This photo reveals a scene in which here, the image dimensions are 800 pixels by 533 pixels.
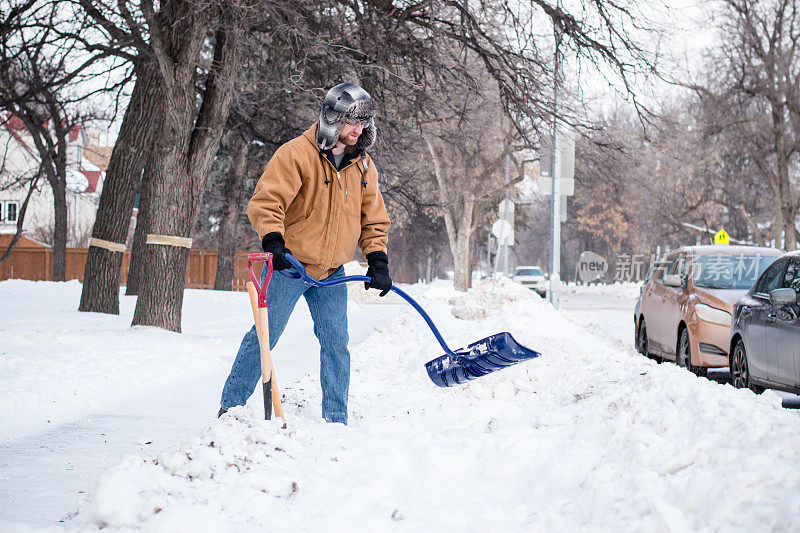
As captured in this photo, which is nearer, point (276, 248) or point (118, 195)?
point (276, 248)

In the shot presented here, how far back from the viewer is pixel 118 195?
1438 centimetres

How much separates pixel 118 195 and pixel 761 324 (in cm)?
1116

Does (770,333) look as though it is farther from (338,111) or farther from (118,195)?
(118,195)

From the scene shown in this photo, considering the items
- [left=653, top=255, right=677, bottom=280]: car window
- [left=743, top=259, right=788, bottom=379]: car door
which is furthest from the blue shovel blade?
[left=653, top=255, right=677, bottom=280]: car window

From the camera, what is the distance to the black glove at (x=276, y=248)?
413 centimetres

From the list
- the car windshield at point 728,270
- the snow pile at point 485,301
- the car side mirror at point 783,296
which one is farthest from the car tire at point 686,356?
the snow pile at point 485,301

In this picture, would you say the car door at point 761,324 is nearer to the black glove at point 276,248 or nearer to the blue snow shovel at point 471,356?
the blue snow shovel at point 471,356

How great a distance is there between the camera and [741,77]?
27.2 metres

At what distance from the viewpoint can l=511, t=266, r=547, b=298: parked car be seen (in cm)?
3934

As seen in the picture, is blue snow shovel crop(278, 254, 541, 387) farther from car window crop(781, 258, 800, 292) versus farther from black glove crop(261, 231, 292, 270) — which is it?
car window crop(781, 258, 800, 292)

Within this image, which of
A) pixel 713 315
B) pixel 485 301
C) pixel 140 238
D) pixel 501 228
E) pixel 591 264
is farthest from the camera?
pixel 591 264

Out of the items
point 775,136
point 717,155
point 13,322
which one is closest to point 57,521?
point 13,322

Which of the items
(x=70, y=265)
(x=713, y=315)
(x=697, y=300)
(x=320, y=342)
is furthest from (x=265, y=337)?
(x=70, y=265)

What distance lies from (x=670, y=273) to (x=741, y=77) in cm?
1960
